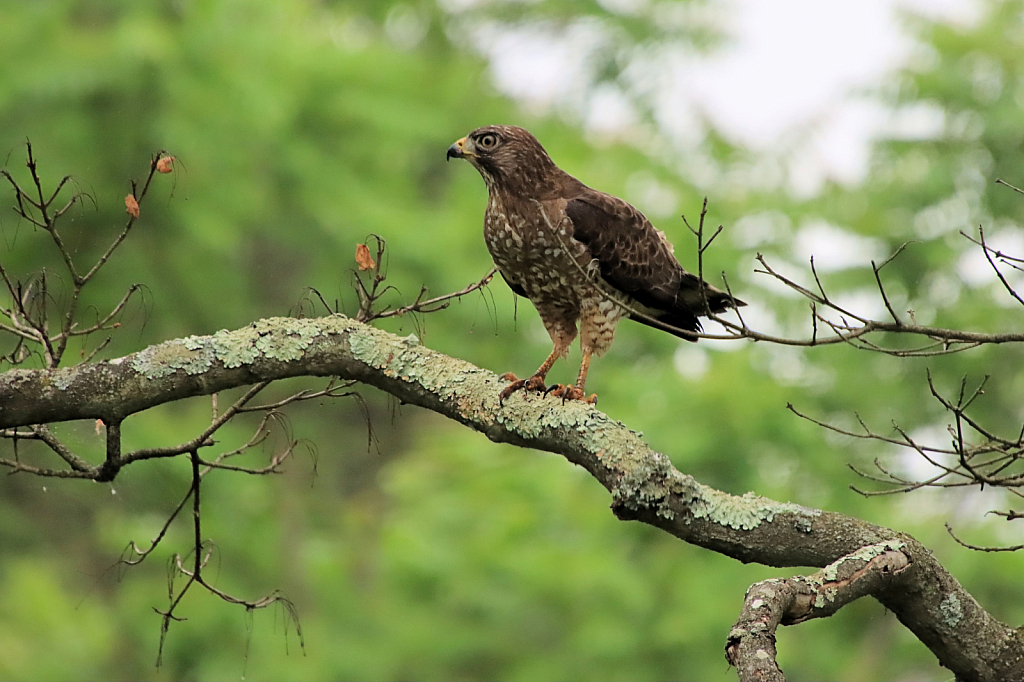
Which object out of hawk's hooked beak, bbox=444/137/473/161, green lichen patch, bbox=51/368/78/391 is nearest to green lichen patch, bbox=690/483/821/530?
green lichen patch, bbox=51/368/78/391

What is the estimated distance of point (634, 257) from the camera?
419 centimetres

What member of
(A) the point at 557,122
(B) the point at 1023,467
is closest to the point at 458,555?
(B) the point at 1023,467

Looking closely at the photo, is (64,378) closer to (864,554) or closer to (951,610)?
(864,554)

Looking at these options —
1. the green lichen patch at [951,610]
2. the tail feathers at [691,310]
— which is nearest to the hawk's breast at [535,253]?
the tail feathers at [691,310]

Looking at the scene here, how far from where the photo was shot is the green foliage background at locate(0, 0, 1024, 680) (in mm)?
7668

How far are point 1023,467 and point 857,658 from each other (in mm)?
2126

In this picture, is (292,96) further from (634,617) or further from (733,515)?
(733,515)

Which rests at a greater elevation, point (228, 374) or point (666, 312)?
point (666, 312)

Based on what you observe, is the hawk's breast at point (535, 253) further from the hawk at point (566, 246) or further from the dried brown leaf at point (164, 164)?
the dried brown leaf at point (164, 164)

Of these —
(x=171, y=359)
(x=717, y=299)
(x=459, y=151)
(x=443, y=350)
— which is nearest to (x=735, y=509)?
(x=171, y=359)

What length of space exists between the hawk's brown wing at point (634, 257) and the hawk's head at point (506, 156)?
0.20 metres

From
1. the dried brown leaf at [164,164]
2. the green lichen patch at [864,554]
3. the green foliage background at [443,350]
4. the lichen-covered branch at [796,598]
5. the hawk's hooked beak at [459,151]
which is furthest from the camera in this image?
the green foliage background at [443,350]

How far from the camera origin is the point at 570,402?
298cm

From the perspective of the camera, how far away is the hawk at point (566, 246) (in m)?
3.98
